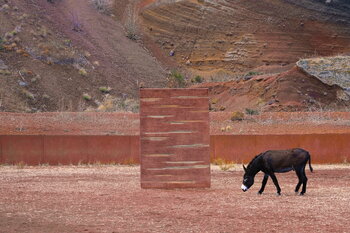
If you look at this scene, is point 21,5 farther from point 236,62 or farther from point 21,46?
point 236,62

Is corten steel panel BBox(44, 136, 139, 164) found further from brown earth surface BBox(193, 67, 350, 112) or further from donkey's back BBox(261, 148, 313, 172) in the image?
brown earth surface BBox(193, 67, 350, 112)

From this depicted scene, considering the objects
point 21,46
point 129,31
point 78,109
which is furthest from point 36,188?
point 129,31

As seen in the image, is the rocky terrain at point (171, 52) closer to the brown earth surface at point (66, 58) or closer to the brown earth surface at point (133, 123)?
the brown earth surface at point (66, 58)

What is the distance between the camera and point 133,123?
3778cm

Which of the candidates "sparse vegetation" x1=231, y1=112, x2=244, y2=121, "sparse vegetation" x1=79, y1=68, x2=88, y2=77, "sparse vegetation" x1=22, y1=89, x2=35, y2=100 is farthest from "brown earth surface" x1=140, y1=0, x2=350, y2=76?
"sparse vegetation" x1=231, y1=112, x2=244, y2=121

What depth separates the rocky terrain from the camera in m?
44.6

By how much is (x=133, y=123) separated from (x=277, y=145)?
36.9ft

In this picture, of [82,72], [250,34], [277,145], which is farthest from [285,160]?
[250,34]

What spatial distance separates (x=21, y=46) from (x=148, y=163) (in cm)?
3396

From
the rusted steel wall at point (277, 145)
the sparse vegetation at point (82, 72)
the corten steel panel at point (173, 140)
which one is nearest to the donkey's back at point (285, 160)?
the corten steel panel at point (173, 140)

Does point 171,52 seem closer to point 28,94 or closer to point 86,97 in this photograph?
point 86,97

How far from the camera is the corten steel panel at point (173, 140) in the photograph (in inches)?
747

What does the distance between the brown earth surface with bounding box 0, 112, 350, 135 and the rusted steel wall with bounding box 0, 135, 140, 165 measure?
6582mm

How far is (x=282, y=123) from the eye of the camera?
37.4m
